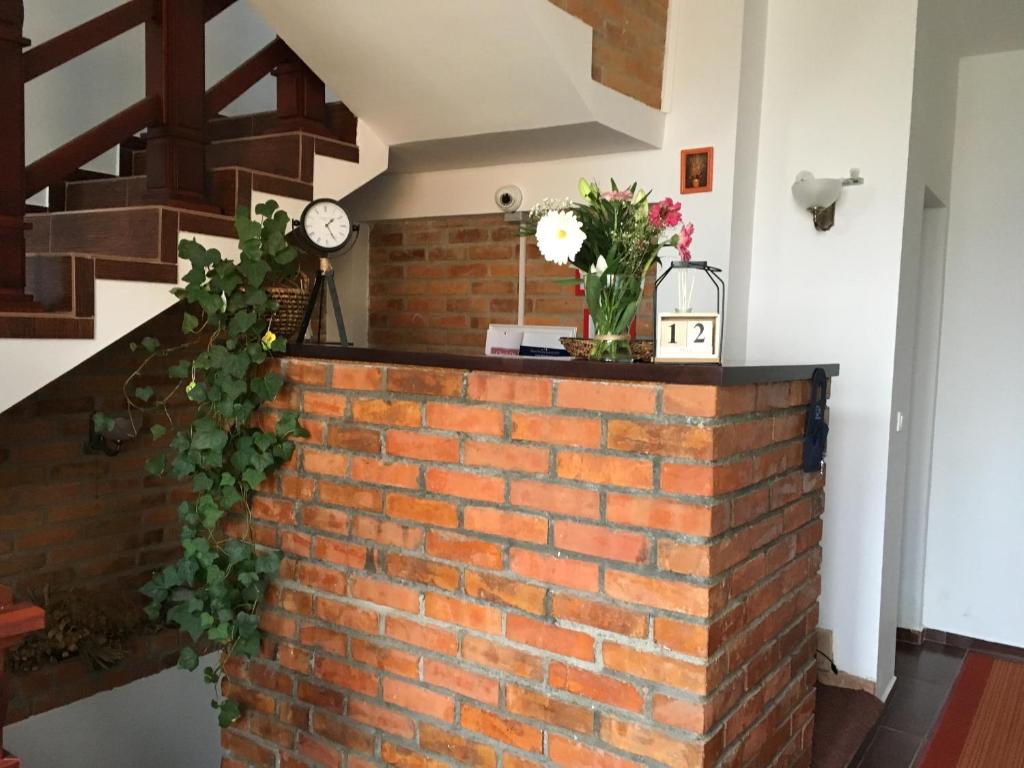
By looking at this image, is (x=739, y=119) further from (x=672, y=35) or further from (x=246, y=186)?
(x=246, y=186)

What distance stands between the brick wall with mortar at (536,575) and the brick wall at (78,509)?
1056mm

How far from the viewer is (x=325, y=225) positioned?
8.02 ft

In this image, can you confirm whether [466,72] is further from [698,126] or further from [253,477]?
[253,477]

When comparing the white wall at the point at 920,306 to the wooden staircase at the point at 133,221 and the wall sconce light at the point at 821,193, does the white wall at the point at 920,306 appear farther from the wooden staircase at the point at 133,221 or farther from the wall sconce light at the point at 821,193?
the wooden staircase at the point at 133,221

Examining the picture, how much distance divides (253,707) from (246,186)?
5.11 ft

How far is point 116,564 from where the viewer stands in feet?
10.7

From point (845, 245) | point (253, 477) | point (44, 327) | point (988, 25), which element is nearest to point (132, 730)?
point (253, 477)

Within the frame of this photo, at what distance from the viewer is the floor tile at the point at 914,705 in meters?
2.96

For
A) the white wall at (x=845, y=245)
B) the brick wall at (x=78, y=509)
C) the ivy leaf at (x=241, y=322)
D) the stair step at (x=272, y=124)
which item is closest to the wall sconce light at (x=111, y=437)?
the brick wall at (x=78, y=509)

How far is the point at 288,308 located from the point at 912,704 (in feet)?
8.89

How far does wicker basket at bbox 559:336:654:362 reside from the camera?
1.89 metres

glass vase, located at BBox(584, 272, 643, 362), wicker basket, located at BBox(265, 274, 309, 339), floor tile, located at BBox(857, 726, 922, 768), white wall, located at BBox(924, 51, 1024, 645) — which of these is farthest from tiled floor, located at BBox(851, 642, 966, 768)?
wicker basket, located at BBox(265, 274, 309, 339)

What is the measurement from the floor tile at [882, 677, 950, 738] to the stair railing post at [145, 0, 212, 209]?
9.68ft

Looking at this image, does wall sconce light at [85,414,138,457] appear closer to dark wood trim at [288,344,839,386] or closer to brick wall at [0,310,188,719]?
brick wall at [0,310,188,719]
